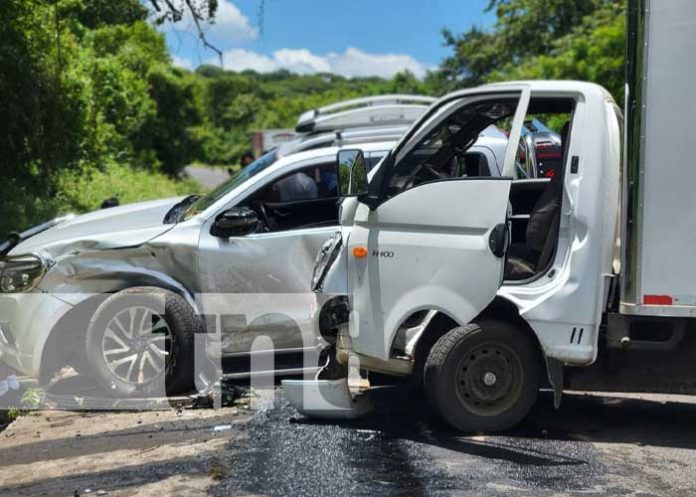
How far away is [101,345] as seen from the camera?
6.41 m

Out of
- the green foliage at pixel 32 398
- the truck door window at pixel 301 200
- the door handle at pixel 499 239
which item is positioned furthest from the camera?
the truck door window at pixel 301 200

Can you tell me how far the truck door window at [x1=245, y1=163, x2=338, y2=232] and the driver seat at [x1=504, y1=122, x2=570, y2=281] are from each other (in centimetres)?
202

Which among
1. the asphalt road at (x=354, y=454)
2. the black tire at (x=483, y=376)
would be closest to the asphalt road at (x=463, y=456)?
the asphalt road at (x=354, y=454)

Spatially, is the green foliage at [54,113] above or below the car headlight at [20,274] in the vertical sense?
above

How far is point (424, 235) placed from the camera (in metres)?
5.30

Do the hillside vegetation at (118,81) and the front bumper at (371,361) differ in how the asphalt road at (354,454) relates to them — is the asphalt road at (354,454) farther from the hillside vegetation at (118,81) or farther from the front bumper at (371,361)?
the hillside vegetation at (118,81)

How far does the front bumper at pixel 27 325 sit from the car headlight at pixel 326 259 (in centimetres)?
202

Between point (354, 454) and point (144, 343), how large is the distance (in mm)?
2094

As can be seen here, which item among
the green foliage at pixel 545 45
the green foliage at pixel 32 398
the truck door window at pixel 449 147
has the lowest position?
the green foliage at pixel 32 398

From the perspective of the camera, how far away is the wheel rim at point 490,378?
212 inches

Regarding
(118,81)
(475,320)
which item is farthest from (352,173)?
(118,81)

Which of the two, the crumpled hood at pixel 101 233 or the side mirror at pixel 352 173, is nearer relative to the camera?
the side mirror at pixel 352 173

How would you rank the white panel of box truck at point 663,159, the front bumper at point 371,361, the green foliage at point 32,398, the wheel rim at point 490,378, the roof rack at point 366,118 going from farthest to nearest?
1. the roof rack at point 366,118
2. the green foliage at point 32,398
3. the front bumper at point 371,361
4. the wheel rim at point 490,378
5. the white panel of box truck at point 663,159

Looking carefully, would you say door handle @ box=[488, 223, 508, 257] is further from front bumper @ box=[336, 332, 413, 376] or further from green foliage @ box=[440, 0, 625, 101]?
green foliage @ box=[440, 0, 625, 101]
